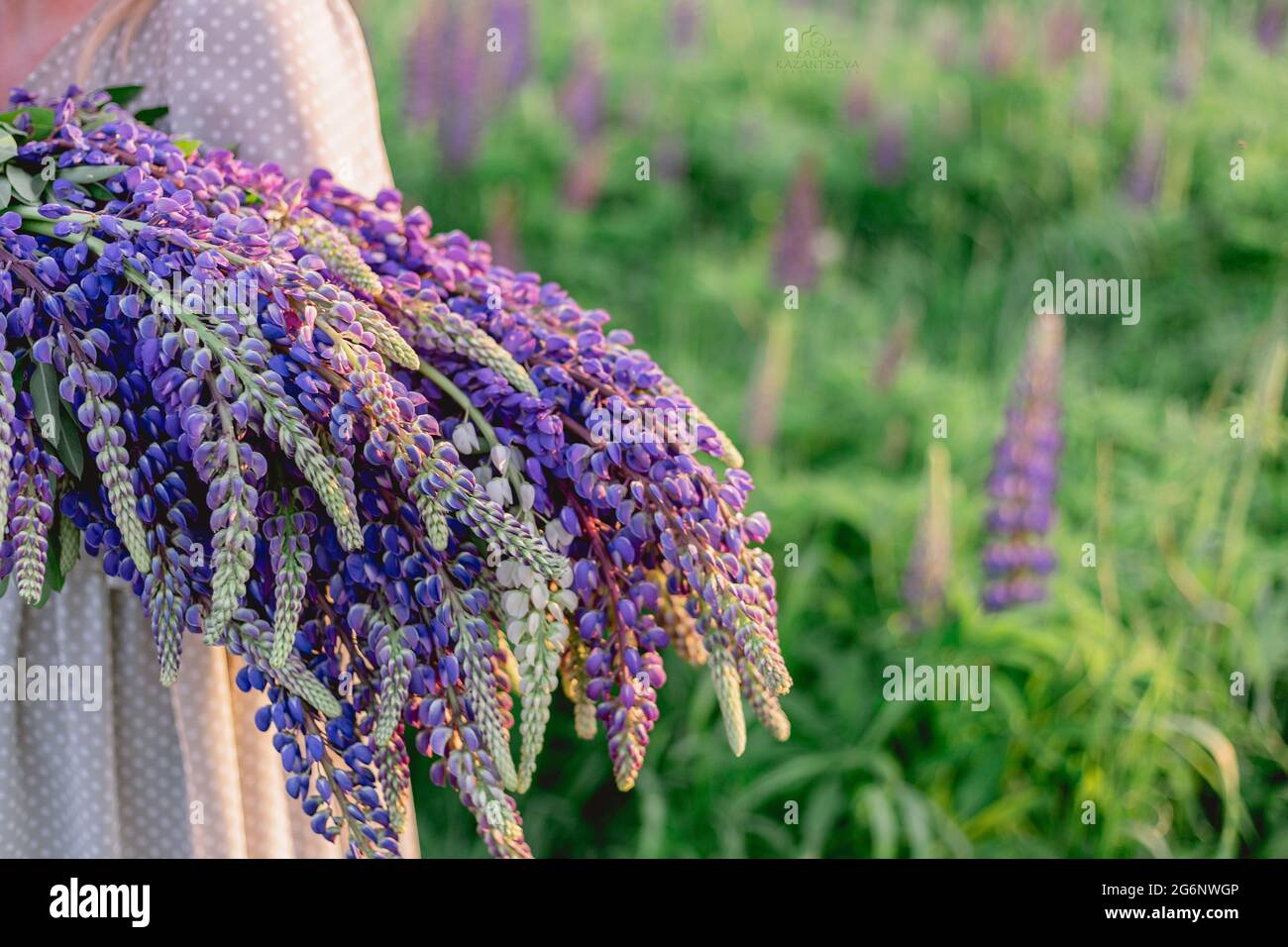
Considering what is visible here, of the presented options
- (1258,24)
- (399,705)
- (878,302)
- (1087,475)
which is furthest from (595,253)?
(399,705)

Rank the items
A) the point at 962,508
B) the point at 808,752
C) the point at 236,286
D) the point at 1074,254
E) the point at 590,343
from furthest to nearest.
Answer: the point at 1074,254 → the point at 962,508 → the point at 808,752 → the point at 590,343 → the point at 236,286

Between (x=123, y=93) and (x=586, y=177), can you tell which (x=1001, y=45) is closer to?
(x=586, y=177)

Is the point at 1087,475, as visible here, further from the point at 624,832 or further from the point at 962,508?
the point at 624,832

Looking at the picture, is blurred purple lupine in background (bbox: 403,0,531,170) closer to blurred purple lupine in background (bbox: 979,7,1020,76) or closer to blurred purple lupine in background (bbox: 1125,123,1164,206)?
blurred purple lupine in background (bbox: 979,7,1020,76)

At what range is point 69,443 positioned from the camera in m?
0.88

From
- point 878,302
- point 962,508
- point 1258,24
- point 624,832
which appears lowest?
point 624,832

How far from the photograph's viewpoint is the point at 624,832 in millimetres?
2209

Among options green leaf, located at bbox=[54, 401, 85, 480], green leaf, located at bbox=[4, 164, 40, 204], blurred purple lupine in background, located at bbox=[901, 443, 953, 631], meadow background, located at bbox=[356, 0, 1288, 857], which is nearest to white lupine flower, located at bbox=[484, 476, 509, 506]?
green leaf, located at bbox=[54, 401, 85, 480]

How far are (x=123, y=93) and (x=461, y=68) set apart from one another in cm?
220

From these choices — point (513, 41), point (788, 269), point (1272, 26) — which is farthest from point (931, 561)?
point (1272, 26)

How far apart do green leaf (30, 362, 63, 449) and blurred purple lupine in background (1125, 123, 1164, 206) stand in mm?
2777

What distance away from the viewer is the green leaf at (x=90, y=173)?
91cm

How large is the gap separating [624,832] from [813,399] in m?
1.05

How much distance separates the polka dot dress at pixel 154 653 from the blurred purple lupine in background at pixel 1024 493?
1288 mm
